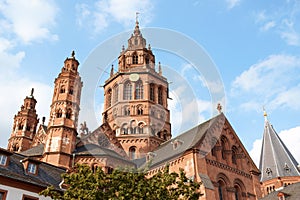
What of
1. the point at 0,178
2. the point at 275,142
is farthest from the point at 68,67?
the point at 275,142

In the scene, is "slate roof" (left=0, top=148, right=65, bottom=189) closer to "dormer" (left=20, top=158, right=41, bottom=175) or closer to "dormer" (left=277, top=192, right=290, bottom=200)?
"dormer" (left=20, top=158, right=41, bottom=175)

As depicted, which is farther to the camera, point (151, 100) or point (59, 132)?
point (151, 100)

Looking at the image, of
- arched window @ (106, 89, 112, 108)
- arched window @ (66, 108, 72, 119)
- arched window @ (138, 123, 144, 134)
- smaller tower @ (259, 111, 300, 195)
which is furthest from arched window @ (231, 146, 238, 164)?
smaller tower @ (259, 111, 300, 195)

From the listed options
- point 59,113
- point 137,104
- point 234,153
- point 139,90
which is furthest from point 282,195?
point 139,90

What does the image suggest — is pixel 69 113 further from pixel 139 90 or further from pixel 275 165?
pixel 275 165

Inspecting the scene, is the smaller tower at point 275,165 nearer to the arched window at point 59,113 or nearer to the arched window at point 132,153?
the arched window at point 132,153

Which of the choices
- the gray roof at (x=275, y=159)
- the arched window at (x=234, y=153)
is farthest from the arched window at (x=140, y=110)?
the gray roof at (x=275, y=159)

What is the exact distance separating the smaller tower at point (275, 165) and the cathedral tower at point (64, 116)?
137ft

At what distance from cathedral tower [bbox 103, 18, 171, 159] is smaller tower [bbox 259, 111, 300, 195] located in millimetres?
25610

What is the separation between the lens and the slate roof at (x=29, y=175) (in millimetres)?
23203

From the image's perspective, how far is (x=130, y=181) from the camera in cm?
1823

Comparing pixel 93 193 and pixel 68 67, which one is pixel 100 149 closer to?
pixel 68 67

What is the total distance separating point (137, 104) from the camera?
178ft

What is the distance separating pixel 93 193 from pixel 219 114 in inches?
1003
